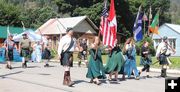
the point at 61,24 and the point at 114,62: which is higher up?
the point at 61,24

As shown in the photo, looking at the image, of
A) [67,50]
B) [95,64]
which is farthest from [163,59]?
[67,50]

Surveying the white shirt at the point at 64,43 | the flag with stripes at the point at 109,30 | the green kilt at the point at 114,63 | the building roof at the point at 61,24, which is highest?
the building roof at the point at 61,24

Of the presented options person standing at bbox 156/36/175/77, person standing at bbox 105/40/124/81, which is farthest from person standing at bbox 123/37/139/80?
person standing at bbox 156/36/175/77

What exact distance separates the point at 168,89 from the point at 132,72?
13.3m

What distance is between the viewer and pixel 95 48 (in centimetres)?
1179

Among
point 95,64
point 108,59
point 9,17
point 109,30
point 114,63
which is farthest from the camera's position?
point 9,17

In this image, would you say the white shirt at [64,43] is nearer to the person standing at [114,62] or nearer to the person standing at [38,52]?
the person standing at [114,62]

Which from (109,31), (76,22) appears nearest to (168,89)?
(109,31)

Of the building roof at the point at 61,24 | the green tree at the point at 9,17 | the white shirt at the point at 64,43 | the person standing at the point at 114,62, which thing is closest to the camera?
the white shirt at the point at 64,43

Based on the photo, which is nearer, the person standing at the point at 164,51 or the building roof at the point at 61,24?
the person standing at the point at 164,51

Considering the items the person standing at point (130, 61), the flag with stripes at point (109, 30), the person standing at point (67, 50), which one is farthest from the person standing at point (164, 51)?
the person standing at point (67, 50)

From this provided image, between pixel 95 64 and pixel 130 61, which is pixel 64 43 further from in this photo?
pixel 130 61

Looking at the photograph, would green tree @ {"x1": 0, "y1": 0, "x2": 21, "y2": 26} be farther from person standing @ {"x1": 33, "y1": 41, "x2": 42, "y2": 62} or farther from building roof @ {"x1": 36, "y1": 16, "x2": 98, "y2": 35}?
person standing @ {"x1": 33, "y1": 41, "x2": 42, "y2": 62}

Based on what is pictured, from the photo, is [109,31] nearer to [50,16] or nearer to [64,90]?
[64,90]
